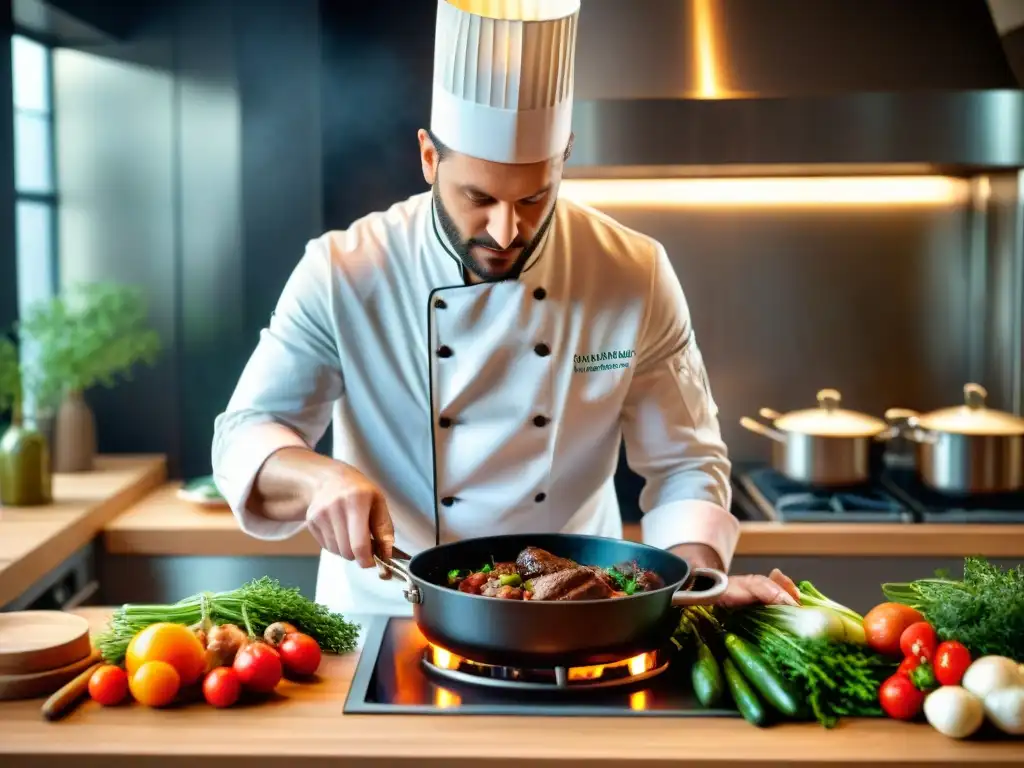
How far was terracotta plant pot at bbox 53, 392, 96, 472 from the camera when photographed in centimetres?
330

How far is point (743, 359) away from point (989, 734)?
229 centimetres

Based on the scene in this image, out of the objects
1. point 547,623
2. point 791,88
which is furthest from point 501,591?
point 791,88

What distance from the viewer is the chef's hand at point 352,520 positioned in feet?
5.33

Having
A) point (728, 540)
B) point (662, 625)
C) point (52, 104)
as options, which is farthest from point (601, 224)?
point (52, 104)

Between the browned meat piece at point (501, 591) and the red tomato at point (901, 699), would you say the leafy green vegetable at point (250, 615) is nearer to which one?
the browned meat piece at point (501, 591)

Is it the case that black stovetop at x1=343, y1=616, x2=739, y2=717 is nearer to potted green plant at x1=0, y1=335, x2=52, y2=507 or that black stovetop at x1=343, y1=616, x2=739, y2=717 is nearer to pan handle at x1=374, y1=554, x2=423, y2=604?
pan handle at x1=374, y1=554, x2=423, y2=604

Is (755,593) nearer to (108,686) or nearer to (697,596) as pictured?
(697,596)

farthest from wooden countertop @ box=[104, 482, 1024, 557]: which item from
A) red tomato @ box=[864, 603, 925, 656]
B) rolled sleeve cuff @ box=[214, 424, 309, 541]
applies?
red tomato @ box=[864, 603, 925, 656]

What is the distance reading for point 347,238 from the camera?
2148mm

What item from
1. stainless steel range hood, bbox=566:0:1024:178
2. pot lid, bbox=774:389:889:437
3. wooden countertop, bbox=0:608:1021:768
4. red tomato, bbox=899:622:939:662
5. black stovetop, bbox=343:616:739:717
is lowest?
wooden countertop, bbox=0:608:1021:768

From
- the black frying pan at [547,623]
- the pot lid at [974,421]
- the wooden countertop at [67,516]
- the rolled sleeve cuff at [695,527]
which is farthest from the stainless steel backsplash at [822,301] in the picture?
the black frying pan at [547,623]

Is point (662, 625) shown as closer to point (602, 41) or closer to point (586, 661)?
point (586, 661)

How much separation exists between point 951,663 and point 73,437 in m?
2.58

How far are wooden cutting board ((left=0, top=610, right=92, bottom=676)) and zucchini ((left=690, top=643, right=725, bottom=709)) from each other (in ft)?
2.69
